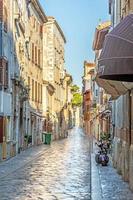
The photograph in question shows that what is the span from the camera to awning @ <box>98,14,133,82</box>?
1055 centimetres

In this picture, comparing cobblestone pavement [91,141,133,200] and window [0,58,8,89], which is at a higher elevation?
window [0,58,8,89]

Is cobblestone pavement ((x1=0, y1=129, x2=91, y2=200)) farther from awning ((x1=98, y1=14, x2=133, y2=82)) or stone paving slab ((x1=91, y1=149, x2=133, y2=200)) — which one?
awning ((x1=98, y1=14, x2=133, y2=82))

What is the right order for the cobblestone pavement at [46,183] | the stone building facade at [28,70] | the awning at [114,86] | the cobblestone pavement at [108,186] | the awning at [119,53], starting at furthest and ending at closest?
the stone building facade at [28,70] < the awning at [114,86] < the cobblestone pavement at [46,183] < the cobblestone pavement at [108,186] < the awning at [119,53]

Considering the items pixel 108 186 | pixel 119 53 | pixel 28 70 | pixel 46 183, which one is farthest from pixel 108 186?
pixel 28 70

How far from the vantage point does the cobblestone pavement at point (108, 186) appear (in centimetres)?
1470

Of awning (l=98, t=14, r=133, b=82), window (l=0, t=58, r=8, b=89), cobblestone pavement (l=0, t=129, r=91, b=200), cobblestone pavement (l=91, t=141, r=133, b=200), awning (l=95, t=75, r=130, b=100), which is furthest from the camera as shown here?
window (l=0, t=58, r=8, b=89)

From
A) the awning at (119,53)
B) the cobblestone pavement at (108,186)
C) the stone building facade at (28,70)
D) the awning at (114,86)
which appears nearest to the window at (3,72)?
the stone building facade at (28,70)

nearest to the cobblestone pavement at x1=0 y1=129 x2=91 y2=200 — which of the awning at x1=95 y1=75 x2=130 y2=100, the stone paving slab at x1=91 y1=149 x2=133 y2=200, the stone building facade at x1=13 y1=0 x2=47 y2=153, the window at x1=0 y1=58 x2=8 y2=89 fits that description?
the stone paving slab at x1=91 y1=149 x2=133 y2=200

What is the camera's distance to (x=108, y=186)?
1692cm

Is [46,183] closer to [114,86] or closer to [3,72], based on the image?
[114,86]

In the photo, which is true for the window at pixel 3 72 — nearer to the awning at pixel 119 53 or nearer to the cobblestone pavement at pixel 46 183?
the cobblestone pavement at pixel 46 183

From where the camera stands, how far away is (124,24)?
11.2 m

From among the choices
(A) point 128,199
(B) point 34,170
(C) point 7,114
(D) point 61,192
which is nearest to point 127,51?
(A) point 128,199

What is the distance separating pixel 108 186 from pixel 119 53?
23.8ft
